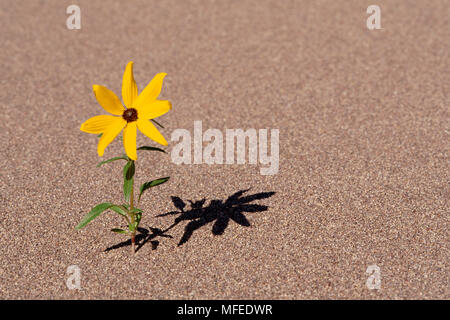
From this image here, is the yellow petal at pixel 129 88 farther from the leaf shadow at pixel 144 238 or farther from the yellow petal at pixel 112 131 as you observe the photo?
the leaf shadow at pixel 144 238

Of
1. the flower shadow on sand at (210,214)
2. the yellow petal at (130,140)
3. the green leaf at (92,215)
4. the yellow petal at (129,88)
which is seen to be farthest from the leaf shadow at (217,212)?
the yellow petal at (129,88)

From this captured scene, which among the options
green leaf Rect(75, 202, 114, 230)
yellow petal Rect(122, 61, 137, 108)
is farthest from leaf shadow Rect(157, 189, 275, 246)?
yellow petal Rect(122, 61, 137, 108)

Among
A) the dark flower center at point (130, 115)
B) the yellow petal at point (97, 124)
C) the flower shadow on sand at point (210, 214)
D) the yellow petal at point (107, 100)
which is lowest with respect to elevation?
the flower shadow on sand at point (210, 214)

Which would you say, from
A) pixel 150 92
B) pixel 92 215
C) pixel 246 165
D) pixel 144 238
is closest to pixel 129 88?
pixel 150 92

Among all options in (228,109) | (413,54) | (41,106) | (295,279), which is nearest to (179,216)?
(295,279)

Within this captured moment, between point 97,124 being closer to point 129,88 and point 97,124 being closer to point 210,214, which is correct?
point 129,88

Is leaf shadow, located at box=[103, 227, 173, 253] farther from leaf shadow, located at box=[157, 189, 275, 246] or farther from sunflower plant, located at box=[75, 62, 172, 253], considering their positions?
sunflower plant, located at box=[75, 62, 172, 253]
